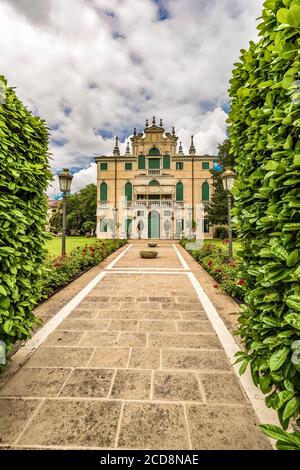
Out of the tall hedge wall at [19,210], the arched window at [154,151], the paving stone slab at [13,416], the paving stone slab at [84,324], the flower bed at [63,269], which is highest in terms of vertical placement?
the arched window at [154,151]

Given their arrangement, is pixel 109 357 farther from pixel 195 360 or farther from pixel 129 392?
pixel 195 360

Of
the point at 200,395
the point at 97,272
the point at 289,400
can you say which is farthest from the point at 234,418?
the point at 97,272

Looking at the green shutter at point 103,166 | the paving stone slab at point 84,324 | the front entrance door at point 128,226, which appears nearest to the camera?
the paving stone slab at point 84,324

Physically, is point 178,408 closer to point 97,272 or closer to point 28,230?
point 28,230

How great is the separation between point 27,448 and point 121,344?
1440mm

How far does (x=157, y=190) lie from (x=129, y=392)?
2451 centimetres

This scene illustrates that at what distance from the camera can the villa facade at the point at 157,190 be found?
83.6 feet

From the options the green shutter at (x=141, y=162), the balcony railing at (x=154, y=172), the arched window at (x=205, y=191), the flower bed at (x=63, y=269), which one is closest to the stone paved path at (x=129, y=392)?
the flower bed at (x=63, y=269)

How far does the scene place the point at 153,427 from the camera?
172cm

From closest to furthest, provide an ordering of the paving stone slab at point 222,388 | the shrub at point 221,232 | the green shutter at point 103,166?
the paving stone slab at point 222,388 < the shrub at point 221,232 < the green shutter at point 103,166

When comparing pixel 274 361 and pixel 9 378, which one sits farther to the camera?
pixel 9 378

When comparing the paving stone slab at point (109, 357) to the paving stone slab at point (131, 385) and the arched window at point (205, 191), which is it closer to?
the paving stone slab at point (131, 385)

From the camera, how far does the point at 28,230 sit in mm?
2494

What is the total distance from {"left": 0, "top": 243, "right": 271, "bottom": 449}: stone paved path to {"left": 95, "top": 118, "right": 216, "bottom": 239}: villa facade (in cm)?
2211
